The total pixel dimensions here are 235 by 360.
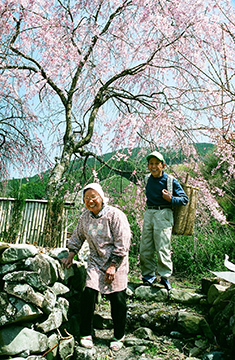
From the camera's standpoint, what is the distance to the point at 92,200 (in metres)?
2.74

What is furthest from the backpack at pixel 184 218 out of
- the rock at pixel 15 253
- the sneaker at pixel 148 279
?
the rock at pixel 15 253

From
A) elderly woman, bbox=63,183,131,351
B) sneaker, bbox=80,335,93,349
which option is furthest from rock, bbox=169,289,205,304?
sneaker, bbox=80,335,93,349

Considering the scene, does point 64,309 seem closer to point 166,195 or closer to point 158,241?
point 158,241

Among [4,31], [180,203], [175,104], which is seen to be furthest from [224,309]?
[4,31]

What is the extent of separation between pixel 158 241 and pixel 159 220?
22cm

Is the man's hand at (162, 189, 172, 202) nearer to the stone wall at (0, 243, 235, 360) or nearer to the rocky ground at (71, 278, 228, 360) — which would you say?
the stone wall at (0, 243, 235, 360)

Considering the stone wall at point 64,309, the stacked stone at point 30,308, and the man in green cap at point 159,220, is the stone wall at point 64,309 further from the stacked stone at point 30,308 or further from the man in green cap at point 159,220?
the man in green cap at point 159,220

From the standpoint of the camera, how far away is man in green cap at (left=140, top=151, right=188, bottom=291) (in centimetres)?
341

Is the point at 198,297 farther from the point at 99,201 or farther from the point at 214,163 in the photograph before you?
the point at 214,163

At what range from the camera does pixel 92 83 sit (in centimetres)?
526

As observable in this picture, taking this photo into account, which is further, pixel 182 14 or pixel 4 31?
pixel 4 31

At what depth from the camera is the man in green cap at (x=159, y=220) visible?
3.41 m

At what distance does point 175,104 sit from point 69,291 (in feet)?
9.76

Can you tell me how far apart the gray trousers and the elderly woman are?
0.77 m
